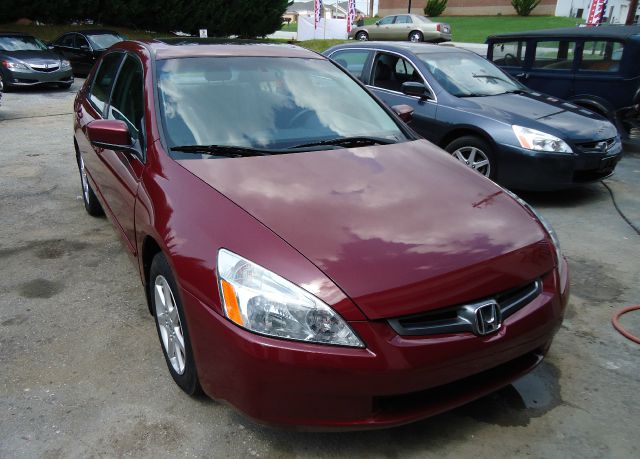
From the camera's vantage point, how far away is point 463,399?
2.12m

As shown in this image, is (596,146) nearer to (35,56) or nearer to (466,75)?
(466,75)

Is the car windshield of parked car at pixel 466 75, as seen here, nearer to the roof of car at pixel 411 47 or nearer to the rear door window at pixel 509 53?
the roof of car at pixel 411 47

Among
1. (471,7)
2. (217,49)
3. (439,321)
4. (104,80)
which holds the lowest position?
(439,321)

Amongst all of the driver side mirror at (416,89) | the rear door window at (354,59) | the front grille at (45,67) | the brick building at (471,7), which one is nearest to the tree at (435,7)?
the brick building at (471,7)

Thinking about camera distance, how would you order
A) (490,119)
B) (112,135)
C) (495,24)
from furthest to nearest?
(495,24), (490,119), (112,135)

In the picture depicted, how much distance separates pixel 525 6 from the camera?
46.5 metres

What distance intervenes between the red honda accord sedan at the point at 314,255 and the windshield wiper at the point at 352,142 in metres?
0.01

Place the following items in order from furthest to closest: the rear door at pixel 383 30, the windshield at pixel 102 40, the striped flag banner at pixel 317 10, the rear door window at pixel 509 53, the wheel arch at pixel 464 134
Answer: the striped flag banner at pixel 317 10 → the rear door at pixel 383 30 → the windshield at pixel 102 40 → the rear door window at pixel 509 53 → the wheel arch at pixel 464 134

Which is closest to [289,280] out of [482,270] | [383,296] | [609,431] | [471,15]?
[383,296]

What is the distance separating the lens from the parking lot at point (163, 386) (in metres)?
2.28

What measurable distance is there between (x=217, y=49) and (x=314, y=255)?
1970mm

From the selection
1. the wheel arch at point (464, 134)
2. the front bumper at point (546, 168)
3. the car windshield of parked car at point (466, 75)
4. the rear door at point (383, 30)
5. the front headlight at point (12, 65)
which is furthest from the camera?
the rear door at point (383, 30)

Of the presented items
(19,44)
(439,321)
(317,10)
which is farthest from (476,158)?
(317,10)

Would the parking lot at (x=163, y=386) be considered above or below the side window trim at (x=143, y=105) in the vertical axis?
below
